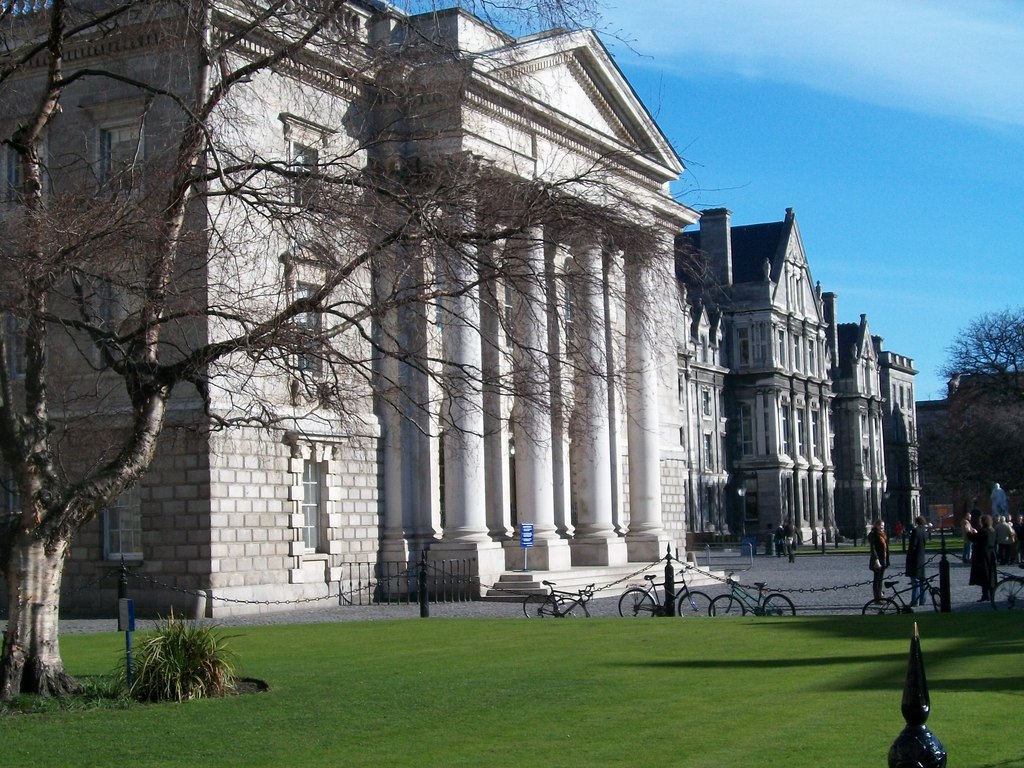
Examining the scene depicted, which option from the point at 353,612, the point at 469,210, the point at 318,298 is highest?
the point at 469,210

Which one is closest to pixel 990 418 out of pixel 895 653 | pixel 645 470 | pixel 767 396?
pixel 767 396

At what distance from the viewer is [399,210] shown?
1474 cm

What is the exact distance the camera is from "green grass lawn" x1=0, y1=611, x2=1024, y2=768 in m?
10.7

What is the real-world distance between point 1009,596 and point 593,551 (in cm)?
1611

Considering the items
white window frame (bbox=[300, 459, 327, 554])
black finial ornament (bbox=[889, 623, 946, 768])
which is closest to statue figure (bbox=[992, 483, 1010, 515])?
white window frame (bbox=[300, 459, 327, 554])

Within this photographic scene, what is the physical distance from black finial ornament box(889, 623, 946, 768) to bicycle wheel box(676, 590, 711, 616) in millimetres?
20379

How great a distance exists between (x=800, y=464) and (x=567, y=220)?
86095 mm

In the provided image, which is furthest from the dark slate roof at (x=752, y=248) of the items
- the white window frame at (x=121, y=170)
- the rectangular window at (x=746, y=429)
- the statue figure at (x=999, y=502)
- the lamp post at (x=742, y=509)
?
the white window frame at (x=121, y=170)

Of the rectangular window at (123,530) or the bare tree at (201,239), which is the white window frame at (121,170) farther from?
the rectangular window at (123,530)

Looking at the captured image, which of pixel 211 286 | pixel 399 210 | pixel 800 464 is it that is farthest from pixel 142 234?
pixel 800 464

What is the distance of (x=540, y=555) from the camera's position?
1446 inches

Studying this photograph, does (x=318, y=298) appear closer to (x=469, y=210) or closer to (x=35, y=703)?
(x=469, y=210)

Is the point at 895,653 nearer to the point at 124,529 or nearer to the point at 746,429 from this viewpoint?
the point at 124,529

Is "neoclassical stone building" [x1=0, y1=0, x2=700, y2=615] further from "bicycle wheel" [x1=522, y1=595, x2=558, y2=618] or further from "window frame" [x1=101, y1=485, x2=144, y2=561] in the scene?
"bicycle wheel" [x1=522, y1=595, x2=558, y2=618]
